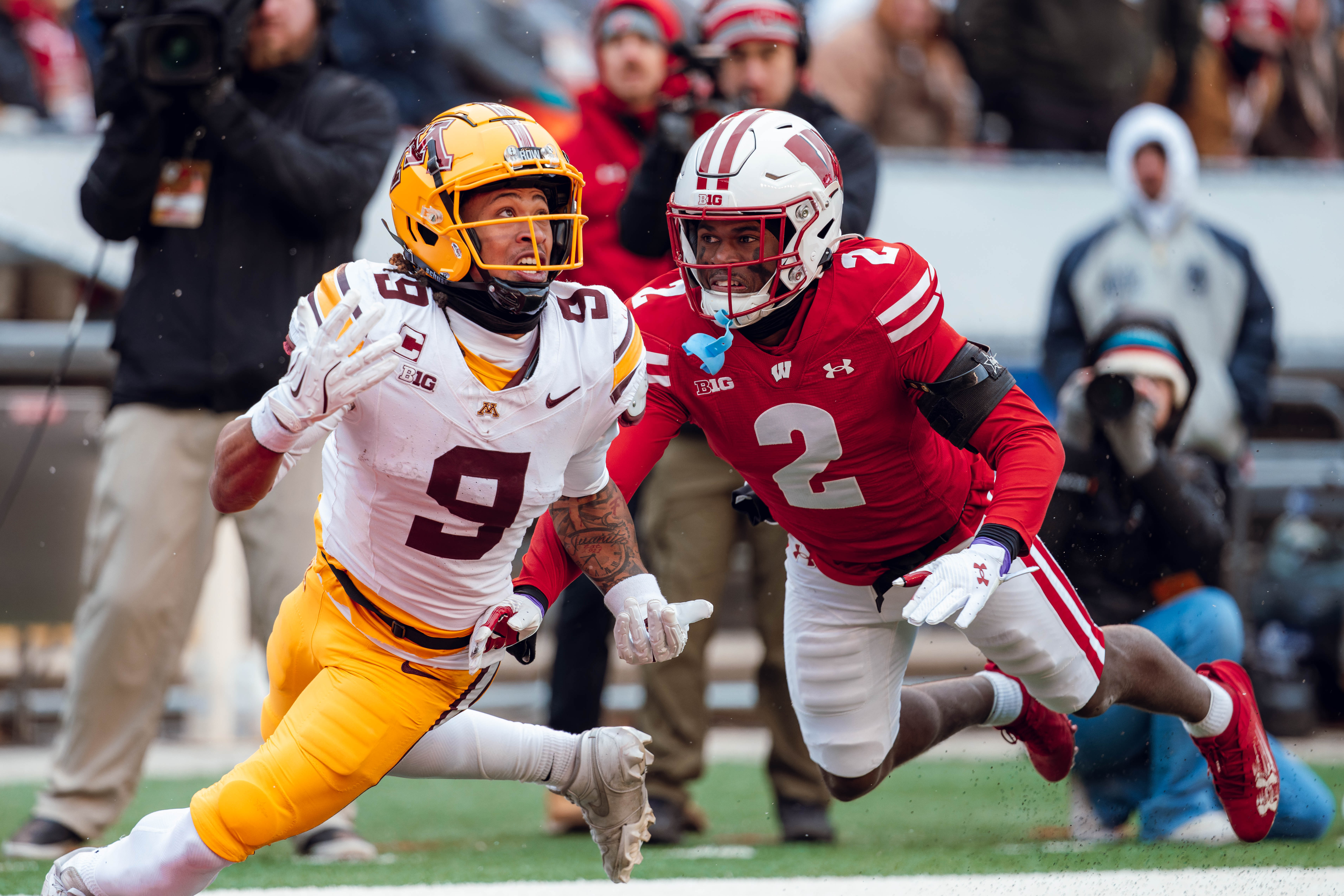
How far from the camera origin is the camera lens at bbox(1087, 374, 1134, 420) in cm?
425

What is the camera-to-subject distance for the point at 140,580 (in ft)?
14.3

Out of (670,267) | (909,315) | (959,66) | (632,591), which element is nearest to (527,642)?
(632,591)

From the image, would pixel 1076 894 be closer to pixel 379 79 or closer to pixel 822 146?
pixel 822 146

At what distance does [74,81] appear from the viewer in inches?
306

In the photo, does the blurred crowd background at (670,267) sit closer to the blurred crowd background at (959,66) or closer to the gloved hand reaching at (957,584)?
the blurred crowd background at (959,66)

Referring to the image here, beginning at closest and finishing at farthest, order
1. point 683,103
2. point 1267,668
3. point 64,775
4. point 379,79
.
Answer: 1. point 64,775
2. point 683,103
3. point 1267,668
4. point 379,79

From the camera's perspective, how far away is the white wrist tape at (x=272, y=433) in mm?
2975

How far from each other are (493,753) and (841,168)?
1869 millimetres

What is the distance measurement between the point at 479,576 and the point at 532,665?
388cm

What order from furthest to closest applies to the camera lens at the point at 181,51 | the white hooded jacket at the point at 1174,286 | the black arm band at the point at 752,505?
1. the white hooded jacket at the point at 1174,286
2. the camera lens at the point at 181,51
3. the black arm band at the point at 752,505

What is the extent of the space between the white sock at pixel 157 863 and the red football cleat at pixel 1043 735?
80.5 inches

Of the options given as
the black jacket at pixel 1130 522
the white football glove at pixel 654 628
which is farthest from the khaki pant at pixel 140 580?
the black jacket at pixel 1130 522

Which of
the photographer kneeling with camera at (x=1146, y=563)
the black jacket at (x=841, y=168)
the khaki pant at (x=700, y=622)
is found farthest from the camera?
the khaki pant at (x=700, y=622)

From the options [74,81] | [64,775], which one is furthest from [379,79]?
[64,775]
